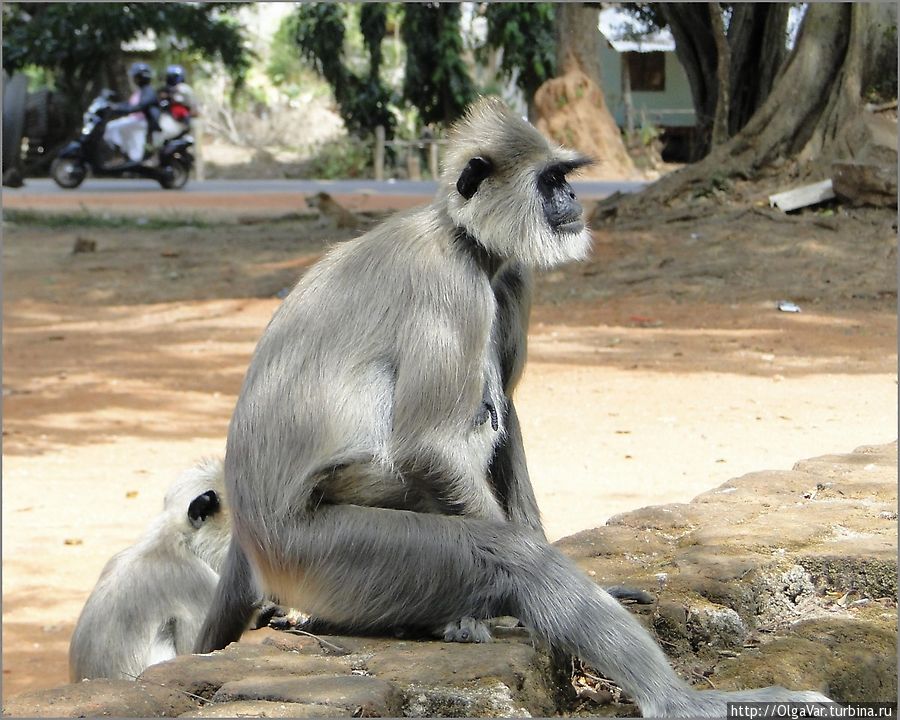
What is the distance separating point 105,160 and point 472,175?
22.0 metres

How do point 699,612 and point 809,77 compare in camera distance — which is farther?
point 809,77

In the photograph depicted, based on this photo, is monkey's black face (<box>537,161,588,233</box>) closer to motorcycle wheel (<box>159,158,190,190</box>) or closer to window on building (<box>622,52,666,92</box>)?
motorcycle wheel (<box>159,158,190,190</box>)

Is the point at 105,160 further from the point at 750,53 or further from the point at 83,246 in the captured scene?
the point at 750,53

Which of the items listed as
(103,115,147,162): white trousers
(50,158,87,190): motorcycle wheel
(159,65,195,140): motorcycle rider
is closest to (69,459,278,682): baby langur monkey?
(103,115,147,162): white trousers

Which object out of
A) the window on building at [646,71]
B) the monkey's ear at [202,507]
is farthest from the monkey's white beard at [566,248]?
the window on building at [646,71]

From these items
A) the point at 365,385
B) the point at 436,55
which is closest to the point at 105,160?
the point at 436,55

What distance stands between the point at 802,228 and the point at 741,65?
4151 mm

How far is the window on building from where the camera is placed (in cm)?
2953

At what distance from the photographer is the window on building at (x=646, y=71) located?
1163 inches

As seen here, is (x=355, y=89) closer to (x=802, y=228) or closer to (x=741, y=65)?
(x=741, y=65)

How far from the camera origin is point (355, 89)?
3178 centimetres

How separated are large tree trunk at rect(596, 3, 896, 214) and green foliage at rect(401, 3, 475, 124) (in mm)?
15537

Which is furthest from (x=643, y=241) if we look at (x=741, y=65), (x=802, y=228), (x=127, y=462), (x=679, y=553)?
(x=679, y=553)

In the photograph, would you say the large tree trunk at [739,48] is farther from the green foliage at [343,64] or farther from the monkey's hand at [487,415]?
the green foliage at [343,64]
